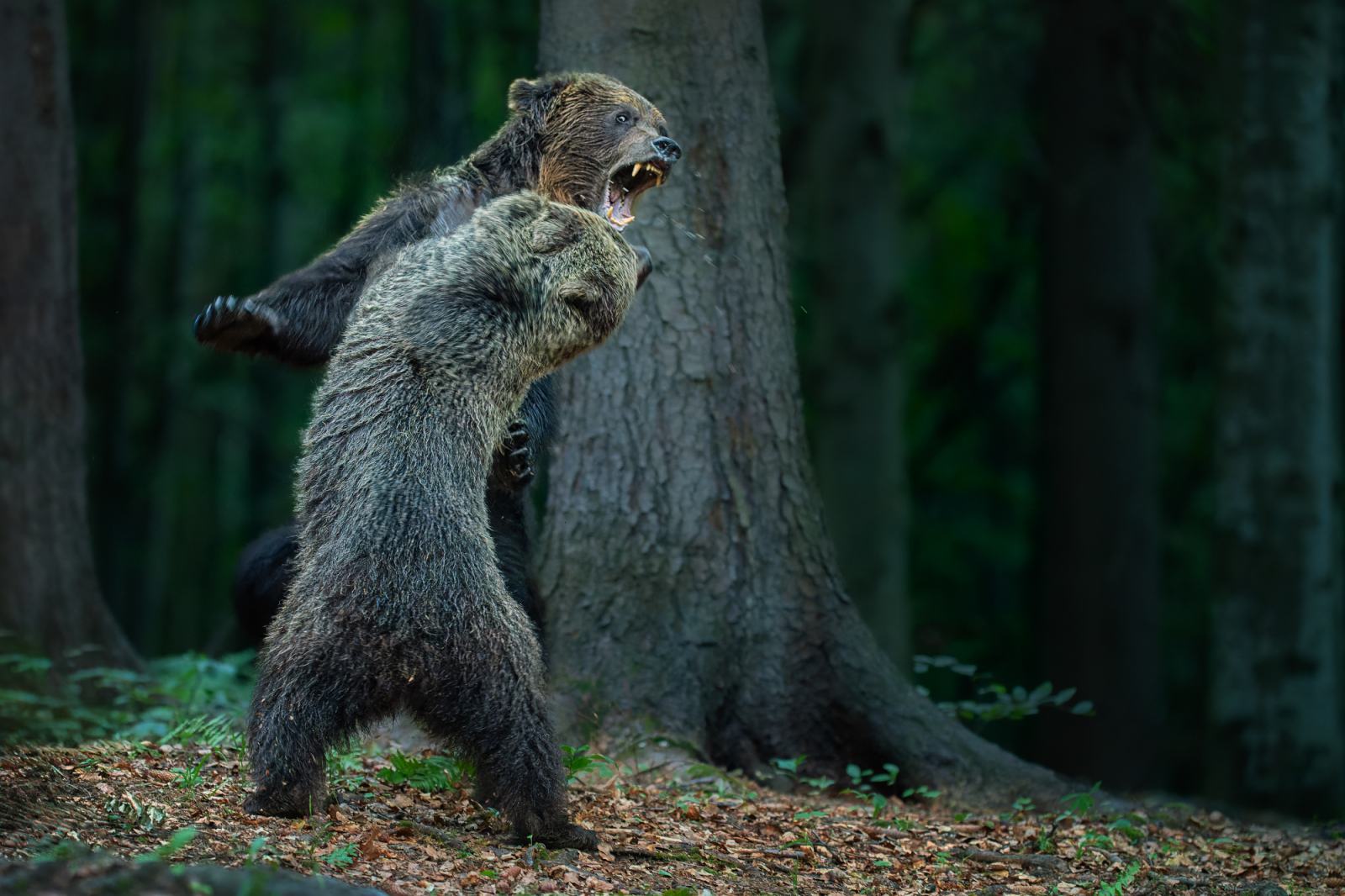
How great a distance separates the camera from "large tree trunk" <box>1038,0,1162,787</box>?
13227mm

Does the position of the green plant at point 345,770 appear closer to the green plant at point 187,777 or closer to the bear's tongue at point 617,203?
the green plant at point 187,777

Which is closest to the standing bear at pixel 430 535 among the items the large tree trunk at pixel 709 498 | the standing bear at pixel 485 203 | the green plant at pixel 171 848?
the green plant at pixel 171 848

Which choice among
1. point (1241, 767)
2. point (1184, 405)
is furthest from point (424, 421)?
point (1184, 405)

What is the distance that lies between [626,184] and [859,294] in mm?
6389

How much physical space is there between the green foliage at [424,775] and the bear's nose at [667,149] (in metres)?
2.69

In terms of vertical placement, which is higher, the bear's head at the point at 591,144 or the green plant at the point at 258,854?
the bear's head at the point at 591,144

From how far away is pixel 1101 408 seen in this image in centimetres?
1344

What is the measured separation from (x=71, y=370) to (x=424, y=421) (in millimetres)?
5744

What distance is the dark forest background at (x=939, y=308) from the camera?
39.3 ft

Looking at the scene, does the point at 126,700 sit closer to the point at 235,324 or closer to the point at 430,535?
the point at 235,324

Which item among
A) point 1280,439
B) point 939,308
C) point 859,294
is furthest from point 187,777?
point 939,308

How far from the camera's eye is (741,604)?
708 centimetres

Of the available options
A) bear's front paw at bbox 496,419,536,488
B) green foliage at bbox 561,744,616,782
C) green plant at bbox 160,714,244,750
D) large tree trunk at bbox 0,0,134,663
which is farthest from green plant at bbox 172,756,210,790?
large tree trunk at bbox 0,0,134,663

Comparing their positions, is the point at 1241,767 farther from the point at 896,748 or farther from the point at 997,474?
the point at 997,474
